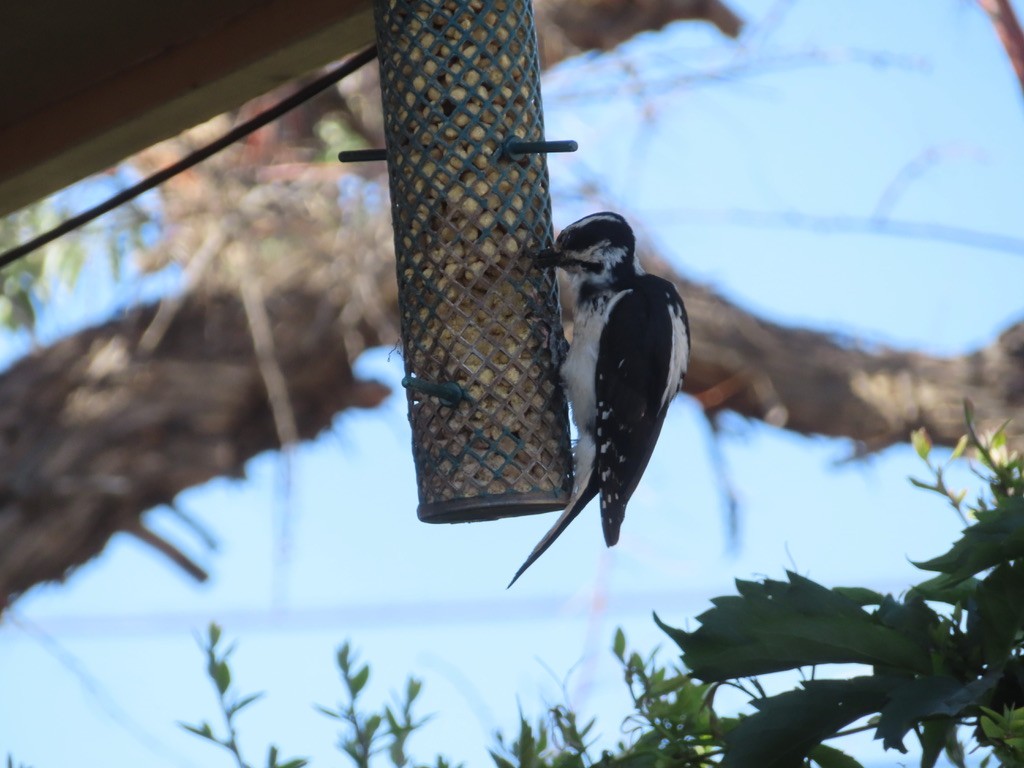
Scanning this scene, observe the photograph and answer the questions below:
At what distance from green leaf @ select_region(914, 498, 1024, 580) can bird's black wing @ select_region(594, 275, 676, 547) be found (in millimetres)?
1328

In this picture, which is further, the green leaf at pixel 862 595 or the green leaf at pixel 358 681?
the green leaf at pixel 358 681

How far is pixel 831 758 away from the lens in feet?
5.31

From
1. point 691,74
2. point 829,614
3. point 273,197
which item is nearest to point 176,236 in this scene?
point 273,197

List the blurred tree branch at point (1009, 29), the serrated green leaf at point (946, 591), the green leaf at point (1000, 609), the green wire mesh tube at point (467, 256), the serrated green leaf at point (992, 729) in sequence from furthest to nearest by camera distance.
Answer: the green wire mesh tube at point (467, 256)
the blurred tree branch at point (1009, 29)
the serrated green leaf at point (946, 591)
the green leaf at point (1000, 609)
the serrated green leaf at point (992, 729)

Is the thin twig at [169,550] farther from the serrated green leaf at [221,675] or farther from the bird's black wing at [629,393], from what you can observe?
the serrated green leaf at [221,675]

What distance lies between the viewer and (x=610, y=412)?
2.81 metres

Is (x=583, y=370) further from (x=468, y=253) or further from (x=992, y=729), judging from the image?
(x=992, y=729)

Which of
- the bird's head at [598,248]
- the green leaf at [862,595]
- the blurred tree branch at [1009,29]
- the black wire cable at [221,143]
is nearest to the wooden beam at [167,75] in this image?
the black wire cable at [221,143]

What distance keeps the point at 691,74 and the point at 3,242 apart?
264 cm

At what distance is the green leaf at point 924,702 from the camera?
140 centimetres

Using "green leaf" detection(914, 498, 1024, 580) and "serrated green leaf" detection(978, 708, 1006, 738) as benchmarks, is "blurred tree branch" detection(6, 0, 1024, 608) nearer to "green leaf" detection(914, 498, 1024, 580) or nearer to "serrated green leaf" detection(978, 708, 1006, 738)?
"green leaf" detection(914, 498, 1024, 580)

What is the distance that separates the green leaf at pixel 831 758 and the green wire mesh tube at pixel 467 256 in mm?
961

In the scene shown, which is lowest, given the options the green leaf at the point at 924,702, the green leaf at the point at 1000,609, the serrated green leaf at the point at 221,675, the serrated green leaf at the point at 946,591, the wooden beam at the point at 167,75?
the green leaf at the point at 924,702

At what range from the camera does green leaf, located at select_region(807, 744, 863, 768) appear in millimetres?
1608
